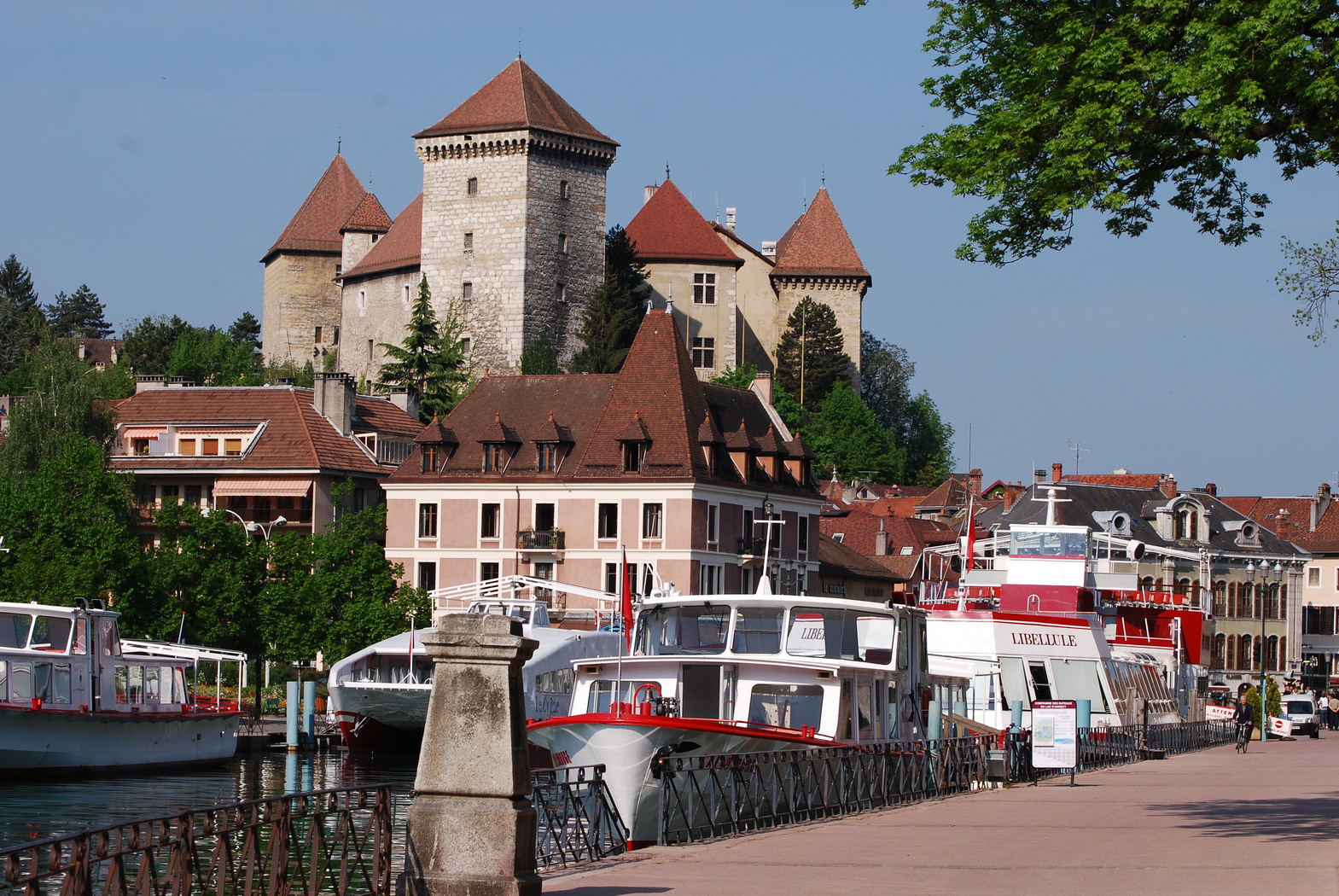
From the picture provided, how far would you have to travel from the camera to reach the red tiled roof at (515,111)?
106625mm

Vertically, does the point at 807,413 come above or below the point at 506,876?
above

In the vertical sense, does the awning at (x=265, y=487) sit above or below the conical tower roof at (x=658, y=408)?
below

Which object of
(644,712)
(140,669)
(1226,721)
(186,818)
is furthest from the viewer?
(1226,721)

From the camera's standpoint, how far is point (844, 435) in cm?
12181

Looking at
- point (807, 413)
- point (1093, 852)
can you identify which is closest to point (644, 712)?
point (1093, 852)

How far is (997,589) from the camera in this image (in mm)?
44438

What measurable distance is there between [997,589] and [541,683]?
34.6 feet

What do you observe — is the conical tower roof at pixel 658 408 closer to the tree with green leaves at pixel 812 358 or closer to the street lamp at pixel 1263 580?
the street lamp at pixel 1263 580

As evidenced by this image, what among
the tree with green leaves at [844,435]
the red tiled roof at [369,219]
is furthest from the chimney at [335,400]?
the red tiled roof at [369,219]

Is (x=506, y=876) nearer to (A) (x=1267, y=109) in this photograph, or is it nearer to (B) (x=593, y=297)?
(A) (x=1267, y=109)

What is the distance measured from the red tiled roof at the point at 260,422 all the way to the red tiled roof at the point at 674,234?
45.6m

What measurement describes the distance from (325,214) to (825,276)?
34.3 m

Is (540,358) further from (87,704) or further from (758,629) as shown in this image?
(758,629)

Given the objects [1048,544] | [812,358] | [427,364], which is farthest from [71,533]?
[812,358]
